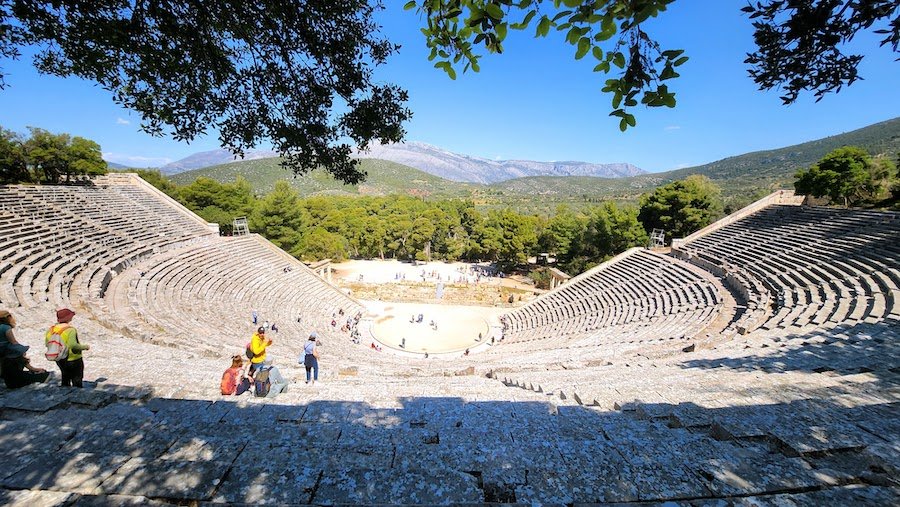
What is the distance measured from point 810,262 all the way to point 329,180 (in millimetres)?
111812

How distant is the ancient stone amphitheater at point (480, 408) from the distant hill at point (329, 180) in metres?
91.9

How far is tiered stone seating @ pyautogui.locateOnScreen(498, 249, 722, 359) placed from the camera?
13320 mm

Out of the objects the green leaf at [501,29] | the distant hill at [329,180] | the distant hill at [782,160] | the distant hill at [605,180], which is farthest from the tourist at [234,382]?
the distant hill at [329,180]

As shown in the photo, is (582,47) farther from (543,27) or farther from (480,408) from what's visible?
(480,408)

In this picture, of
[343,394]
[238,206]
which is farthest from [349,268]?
[343,394]

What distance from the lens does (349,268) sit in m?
39.0

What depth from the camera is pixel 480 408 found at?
15.1 ft

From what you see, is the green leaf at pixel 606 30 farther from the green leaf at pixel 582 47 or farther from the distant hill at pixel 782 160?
the distant hill at pixel 782 160

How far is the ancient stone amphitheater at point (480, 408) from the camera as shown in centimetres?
206

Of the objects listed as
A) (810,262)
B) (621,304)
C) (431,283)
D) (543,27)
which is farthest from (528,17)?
(431,283)

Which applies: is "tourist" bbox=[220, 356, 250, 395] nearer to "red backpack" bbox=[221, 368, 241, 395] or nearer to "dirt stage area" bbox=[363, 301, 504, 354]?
"red backpack" bbox=[221, 368, 241, 395]

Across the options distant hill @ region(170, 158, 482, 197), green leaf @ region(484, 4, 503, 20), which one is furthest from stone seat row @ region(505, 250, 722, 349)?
distant hill @ region(170, 158, 482, 197)

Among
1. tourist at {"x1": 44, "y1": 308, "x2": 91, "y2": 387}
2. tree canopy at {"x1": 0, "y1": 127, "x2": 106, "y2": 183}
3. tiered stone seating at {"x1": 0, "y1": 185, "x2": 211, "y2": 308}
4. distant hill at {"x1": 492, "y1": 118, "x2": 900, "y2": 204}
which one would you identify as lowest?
tourist at {"x1": 44, "y1": 308, "x2": 91, "y2": 387}

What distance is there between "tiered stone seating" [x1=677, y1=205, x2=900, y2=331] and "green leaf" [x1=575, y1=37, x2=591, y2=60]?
1167 cm
